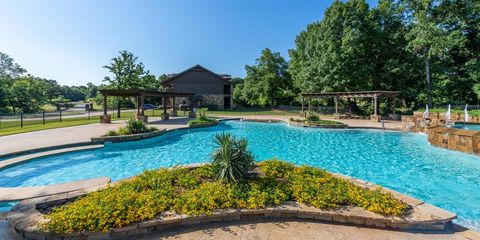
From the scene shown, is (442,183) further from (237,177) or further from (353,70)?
(353,70)

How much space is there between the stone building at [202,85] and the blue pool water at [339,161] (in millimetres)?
25251

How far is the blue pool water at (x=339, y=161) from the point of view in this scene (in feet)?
20.5

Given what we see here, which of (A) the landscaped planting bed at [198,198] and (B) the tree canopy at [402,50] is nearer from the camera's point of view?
(A) the landscaped planting bed at [198,198]

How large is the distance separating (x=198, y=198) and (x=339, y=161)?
7064mm

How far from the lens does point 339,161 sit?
904cm

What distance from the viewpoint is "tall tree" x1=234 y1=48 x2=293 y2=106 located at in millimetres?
35562

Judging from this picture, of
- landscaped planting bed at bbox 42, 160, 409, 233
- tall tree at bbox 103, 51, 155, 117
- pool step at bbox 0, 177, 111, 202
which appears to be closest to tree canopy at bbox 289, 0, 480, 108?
tall tree at bbox 103, 51, 155, 117

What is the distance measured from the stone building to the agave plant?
33.7m

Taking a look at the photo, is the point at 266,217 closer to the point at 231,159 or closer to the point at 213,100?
the point at 231,159

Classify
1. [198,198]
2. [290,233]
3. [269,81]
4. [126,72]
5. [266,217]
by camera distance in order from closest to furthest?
1. [290,233]
2. [266,217]
3. [198,198]
4. [126,72]
5. [269,81]

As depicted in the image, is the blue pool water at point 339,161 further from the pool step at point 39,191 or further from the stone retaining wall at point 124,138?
the pool step at point 39,191

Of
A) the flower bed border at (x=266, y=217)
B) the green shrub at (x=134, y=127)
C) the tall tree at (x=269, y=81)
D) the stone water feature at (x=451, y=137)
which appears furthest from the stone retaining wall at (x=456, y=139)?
the tall tree at (x=269, y=81)

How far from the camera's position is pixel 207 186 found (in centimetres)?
443

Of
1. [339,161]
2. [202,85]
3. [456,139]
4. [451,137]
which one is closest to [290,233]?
[339,161]
